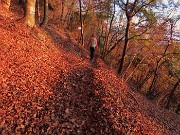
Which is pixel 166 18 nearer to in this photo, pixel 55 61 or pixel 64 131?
pixel 55 61

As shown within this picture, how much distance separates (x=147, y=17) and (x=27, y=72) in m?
13.0

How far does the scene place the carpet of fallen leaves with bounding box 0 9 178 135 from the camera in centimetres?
575

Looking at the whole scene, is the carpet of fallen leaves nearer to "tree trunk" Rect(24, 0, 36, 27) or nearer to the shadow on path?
the shadow on path

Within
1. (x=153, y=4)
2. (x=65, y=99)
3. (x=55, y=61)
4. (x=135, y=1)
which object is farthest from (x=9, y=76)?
(x=153, y=4)

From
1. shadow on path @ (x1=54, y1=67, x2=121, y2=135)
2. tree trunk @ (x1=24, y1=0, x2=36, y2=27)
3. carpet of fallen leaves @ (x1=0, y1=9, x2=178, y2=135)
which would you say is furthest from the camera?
tree trunk @ (x1=24, y1=0, x2=36, y2=27)

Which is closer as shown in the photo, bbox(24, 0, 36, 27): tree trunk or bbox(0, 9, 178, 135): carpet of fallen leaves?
bbox(0, 9, 178, 135): carpet of fallen leaves

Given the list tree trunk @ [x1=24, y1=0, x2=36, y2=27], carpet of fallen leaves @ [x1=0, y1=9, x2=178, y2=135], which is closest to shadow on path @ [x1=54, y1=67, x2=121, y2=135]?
carpet of fallen leaves @ [x1=0, y1=9, x2=178, y2=135]

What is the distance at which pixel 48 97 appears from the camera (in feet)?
23.2

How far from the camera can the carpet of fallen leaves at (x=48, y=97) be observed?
18.9ft

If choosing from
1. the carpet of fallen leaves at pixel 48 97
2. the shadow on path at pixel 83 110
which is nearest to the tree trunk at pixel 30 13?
the carpet of fallen leaves at pixel 48 97

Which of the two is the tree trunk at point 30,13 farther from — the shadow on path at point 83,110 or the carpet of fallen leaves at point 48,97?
the shadow on path at point 83,110

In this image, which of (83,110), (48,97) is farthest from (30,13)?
(83,110)

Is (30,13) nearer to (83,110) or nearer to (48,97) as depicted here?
(48,97)

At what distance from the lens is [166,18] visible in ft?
60.1
